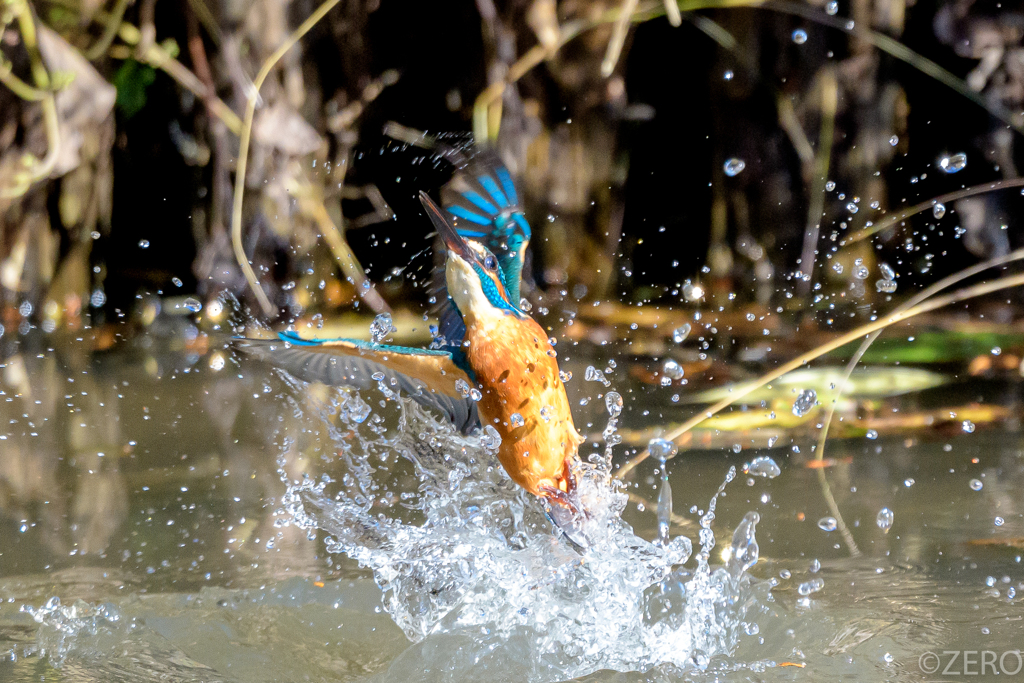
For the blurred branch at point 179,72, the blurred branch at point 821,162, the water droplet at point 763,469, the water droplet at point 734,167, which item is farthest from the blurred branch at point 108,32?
the water droplet at point 763,469

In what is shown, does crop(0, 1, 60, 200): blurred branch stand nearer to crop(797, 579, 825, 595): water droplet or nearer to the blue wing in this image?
the blue wing

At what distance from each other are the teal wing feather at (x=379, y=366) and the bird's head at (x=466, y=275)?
0.19 ft

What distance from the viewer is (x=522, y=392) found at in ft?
3.38

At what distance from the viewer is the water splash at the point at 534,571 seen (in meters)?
1.12

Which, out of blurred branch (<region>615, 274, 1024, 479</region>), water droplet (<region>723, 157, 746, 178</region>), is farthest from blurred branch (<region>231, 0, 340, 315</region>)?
blurred branch (<region>615, 274, 1024, 479</region>)

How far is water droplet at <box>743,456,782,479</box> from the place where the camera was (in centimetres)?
162

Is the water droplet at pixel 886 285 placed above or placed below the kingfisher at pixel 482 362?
above

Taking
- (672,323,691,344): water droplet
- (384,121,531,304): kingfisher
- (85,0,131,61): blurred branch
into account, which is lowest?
(384,121,531,304): kingfisher

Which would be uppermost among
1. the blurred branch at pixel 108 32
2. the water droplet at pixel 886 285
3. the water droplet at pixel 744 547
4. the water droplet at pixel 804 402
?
the blurred branch at pixel 108 32

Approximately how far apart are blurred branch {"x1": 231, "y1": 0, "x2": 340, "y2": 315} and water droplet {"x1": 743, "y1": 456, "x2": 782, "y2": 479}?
1.72 m

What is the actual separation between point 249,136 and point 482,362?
80.5 inches

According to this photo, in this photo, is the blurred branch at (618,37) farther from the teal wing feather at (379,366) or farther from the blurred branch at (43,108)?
the teal wing feather at (379,366)

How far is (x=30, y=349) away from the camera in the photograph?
2.93 meters

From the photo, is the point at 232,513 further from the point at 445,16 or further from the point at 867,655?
the point at 445,16
